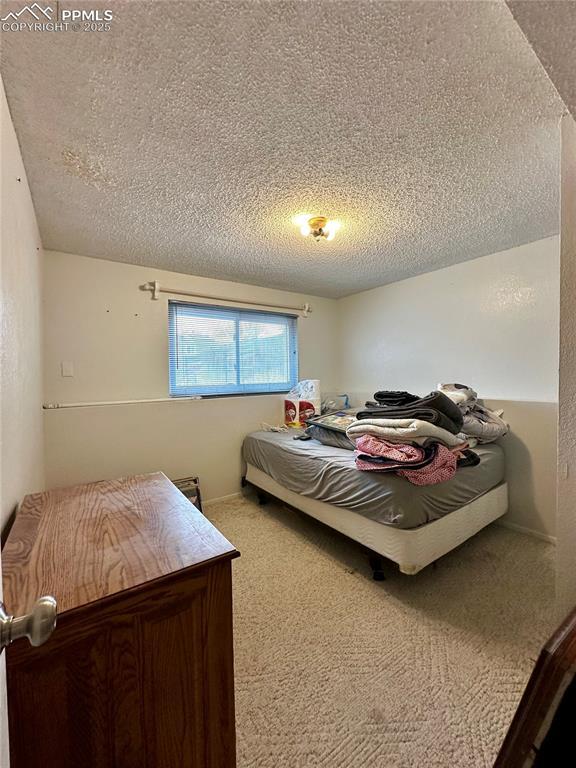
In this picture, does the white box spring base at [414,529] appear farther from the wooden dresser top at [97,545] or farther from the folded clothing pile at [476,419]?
the wooden dresser top at [97,545]

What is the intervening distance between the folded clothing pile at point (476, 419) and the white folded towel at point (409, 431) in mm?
393

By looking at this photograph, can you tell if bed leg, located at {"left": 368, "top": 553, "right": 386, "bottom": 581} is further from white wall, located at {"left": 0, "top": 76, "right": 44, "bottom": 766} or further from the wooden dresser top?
white wall, located at {"left": 0, "top": 76, "right": 44, "bottom": 766}

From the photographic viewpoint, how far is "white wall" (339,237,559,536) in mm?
2119

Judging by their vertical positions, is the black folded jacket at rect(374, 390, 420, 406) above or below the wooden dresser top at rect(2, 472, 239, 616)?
above

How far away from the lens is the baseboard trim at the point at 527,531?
2.11 m

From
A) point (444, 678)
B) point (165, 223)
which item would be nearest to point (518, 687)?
point (444, 678)

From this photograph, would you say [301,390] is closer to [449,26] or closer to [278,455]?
[278,455]

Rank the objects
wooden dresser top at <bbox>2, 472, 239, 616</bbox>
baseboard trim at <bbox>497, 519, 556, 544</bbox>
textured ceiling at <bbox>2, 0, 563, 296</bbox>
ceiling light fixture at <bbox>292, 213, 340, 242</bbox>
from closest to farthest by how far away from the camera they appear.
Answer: wooden dresser top at <bbox>2, 472, 239, 616</bbox>, textured ceiling at <bbox>2, 0, 563, 296</bbox>, ceiling light fixture at <bbox>292, 213, 340, 242</bbox>, baseboard trim at <bbox>497, 519, 556, 544</bbox>

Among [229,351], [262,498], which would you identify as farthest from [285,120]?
[262,498]

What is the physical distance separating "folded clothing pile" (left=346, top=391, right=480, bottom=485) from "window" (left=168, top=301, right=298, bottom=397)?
4.88ft

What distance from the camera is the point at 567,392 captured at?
926 millimetres

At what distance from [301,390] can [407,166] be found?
2.17 meters

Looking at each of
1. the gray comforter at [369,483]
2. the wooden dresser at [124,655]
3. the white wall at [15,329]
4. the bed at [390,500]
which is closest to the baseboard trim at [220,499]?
the gray comforter at [369,483]

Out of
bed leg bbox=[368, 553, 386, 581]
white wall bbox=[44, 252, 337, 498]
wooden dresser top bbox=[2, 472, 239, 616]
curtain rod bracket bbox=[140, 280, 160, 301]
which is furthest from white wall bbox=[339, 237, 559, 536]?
wooden dresser top bbox=[2, 472, 239, 616]
